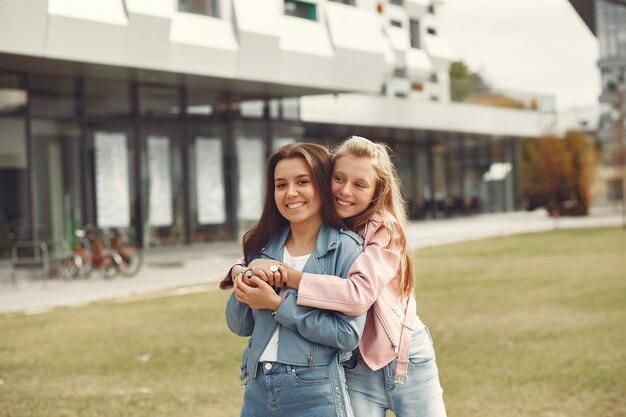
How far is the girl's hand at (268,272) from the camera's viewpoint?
10.9ft

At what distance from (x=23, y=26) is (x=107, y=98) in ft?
18.5

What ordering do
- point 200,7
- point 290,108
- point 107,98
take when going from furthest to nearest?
point 290,108
point 107,98
point 200,7

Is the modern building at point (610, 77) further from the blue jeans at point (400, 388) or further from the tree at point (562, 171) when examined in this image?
the tree at point (562, 171)

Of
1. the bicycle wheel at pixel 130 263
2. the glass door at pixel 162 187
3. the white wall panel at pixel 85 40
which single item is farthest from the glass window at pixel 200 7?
the bicycle wheel at pixel 130 263

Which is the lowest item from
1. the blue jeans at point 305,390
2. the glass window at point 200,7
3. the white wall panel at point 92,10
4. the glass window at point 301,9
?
the blue jeans at point 305,390

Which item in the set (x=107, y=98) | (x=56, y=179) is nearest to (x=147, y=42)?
(x=107, y=98)

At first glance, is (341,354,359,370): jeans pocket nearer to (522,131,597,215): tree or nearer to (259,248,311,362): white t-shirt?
(259,248,311,362): white t-shirt

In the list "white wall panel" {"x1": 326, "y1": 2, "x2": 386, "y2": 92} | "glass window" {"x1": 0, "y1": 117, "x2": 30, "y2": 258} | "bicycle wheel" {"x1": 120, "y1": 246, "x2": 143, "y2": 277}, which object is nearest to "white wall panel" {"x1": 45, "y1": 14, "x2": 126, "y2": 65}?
"glass window" {"x1": 0, "y1": 117, "x2": 30, "y2": 258}

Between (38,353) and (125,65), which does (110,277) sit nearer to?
(125,65)

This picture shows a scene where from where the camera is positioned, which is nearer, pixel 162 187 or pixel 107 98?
pixel 107 98

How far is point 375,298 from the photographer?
334 centimetres

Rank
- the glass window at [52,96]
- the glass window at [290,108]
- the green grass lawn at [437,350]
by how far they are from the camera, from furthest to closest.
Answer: the glass window at [290,108]
the glass window at [52,96]
the green grass lawn at [437,350]

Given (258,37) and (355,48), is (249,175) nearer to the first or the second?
(355,48)

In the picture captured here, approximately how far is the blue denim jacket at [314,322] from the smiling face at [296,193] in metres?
0.10
